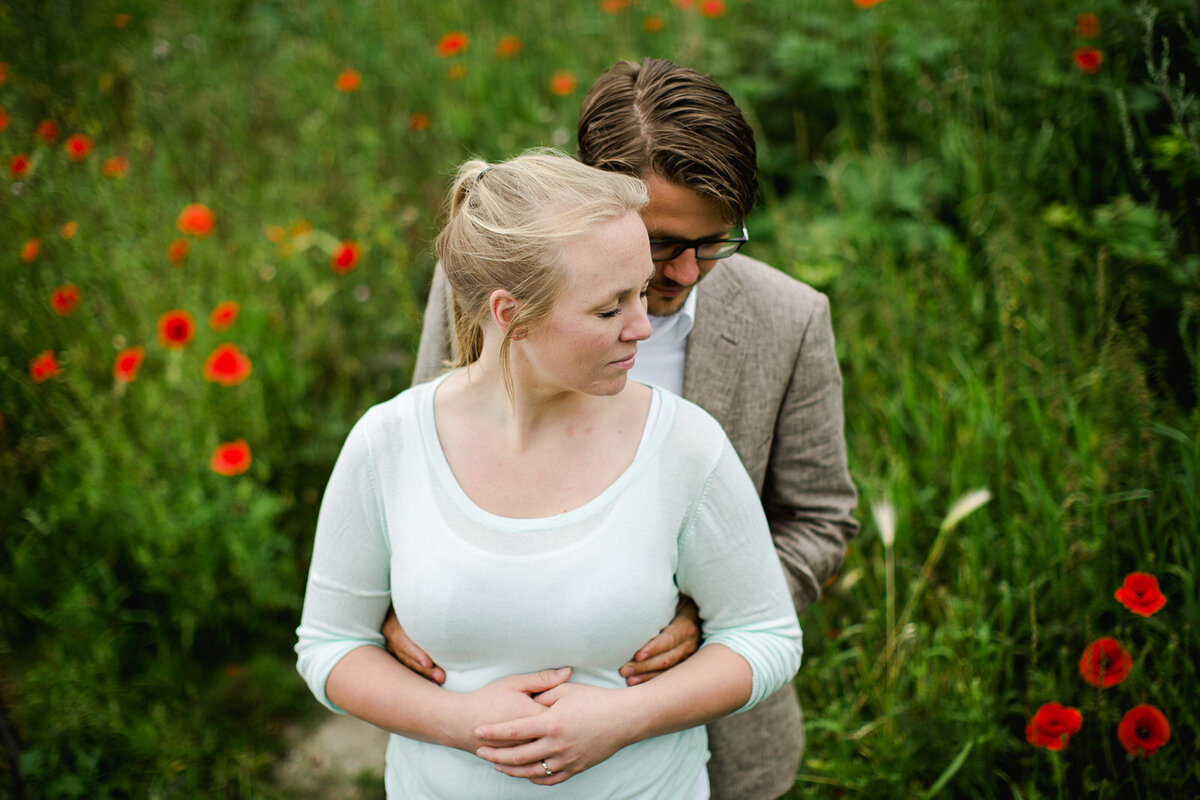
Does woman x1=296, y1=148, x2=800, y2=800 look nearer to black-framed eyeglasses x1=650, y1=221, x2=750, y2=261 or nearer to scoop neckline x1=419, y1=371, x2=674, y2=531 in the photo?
scoop neckline x1=419, y1=371, x2=674, y2=531

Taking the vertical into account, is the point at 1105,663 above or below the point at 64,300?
below

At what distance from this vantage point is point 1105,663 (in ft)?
5.30

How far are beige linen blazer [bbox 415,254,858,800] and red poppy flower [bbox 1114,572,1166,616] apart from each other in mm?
527

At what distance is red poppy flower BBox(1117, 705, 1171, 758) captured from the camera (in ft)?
4.93

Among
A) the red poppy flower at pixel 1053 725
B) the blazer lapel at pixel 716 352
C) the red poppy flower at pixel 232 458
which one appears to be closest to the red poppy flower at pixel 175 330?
the red poppy flower at pixel 232 458

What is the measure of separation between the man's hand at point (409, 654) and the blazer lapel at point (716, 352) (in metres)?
0.64

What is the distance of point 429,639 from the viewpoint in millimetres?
1190

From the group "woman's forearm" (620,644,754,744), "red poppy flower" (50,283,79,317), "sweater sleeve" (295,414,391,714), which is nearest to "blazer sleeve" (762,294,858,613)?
"woman's forearm" (620,644,754,744)

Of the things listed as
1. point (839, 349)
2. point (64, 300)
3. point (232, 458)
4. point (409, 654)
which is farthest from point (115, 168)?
point (839, 349)

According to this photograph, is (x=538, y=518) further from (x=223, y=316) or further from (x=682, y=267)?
(x=223, y=316)

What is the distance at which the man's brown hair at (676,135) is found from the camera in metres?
1.28

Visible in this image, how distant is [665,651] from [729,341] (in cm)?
58

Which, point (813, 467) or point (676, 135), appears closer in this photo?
point (676, 135)

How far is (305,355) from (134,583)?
0.94 meters
